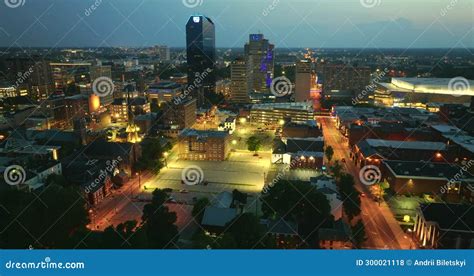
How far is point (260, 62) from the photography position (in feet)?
63.4

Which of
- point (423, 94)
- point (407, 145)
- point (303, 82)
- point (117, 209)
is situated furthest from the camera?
point (303, 82)

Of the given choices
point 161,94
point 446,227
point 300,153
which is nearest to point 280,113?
point 300,153

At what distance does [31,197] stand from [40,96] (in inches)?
513

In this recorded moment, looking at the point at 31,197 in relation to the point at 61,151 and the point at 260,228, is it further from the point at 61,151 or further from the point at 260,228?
the point at 61,151

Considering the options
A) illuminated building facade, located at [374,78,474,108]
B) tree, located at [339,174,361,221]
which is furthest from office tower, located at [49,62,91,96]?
tree, located at [339,174,361,221]

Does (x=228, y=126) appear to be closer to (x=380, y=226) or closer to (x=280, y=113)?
(x=280, y=113)

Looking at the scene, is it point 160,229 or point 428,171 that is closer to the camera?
point 160,229

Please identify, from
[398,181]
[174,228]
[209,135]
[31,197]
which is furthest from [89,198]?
[398,181]

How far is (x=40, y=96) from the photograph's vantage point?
15.8 m

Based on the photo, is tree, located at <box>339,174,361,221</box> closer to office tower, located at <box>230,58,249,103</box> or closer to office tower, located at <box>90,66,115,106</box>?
office tower, located at <box>230,58,249,103</box>

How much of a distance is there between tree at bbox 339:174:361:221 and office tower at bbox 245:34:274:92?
1310cm

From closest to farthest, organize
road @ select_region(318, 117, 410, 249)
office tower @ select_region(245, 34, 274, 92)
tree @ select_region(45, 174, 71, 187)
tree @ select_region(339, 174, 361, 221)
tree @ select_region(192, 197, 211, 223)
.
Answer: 1. road @ select_region(318, 117, 410, 249)
2. tree @ select_region(192, 197, 211, 223)
3. tree @ select_region(339, 174, 361, 221)
4. tree @ select_region(45, 174, 71, 187)
5. office tower @ select_region(245, 34, 274, 92)

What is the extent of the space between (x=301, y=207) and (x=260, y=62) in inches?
603

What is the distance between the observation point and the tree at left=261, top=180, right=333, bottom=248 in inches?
183
